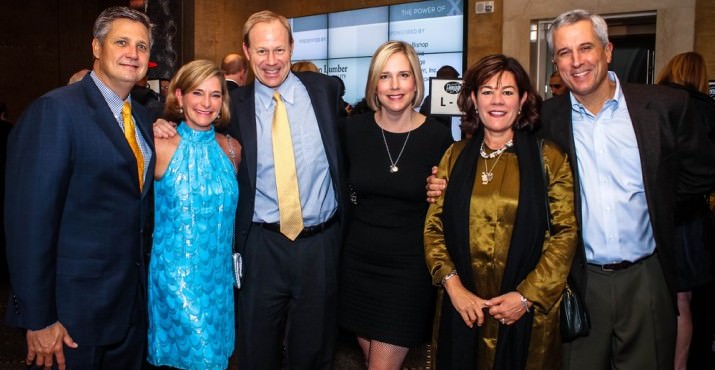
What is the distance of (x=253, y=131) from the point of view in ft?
7.93

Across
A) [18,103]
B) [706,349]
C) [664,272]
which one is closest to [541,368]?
[664,272]

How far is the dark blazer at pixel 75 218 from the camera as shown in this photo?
1.77 meters

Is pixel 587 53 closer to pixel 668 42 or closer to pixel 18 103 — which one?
pixel 668 42

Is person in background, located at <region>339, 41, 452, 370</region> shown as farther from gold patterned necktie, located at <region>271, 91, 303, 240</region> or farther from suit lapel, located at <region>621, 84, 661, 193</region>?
suit lapel, located at <region>621, 84, 661, 193</region>

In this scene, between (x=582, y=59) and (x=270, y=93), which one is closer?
(x=582, y=59)

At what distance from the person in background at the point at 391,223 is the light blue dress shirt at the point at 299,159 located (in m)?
0.15

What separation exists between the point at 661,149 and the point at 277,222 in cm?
150

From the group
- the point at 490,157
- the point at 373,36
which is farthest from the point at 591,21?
the point at 373,36

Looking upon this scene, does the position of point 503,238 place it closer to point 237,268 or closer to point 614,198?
point 614,198

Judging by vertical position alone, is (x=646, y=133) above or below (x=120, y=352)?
above

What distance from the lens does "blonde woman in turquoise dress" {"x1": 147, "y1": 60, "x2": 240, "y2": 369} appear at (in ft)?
7.25

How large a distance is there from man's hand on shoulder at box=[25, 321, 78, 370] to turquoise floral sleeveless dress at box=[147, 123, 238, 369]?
0.41 metres

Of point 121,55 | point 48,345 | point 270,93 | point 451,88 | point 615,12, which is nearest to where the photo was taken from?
point 48,345

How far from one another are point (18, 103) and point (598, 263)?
1110 centimetres
